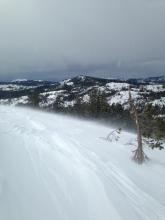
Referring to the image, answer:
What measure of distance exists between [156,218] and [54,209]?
2.86 meters

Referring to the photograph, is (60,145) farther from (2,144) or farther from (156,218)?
(156,218)

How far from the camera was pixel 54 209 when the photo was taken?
27.6 feet

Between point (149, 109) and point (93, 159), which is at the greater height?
point (149, 109)

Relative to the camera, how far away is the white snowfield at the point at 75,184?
8.46 meters

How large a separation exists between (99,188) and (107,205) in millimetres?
1325

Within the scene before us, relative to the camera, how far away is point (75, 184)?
1073 centimetres

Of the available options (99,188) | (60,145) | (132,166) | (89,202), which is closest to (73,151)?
(60,145)

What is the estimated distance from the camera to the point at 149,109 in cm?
1703

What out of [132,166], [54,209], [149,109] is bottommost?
[132,166]

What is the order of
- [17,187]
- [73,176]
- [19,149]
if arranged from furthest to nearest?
[19,149]
[73,176]
[17,187]

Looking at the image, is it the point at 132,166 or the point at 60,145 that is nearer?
the point at 132,166

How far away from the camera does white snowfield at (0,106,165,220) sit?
8.46 metres

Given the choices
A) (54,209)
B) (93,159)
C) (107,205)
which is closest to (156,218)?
(107,205)

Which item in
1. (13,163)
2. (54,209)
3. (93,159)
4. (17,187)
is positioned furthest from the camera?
(93,159)
